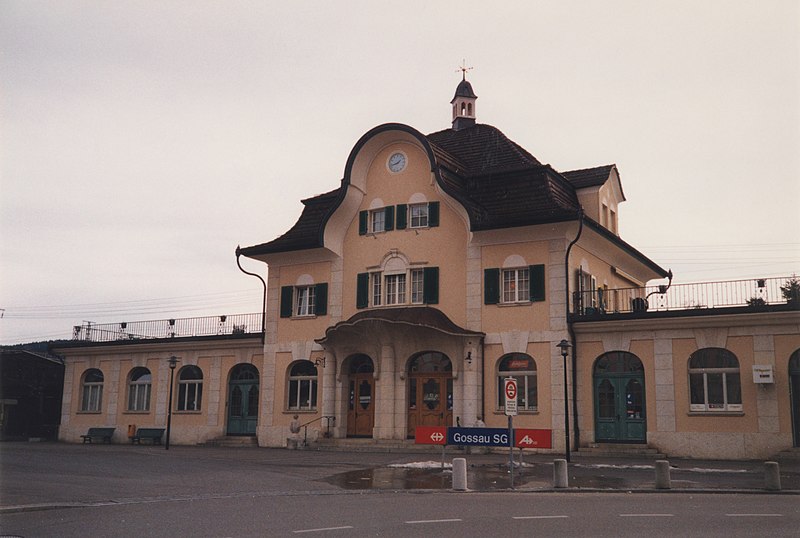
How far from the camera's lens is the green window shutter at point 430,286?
1139 inches

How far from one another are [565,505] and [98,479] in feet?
32.0

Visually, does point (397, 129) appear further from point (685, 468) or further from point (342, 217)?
point (685, 468)

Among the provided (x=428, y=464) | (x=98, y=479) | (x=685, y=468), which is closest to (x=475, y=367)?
(x=428, y=464)

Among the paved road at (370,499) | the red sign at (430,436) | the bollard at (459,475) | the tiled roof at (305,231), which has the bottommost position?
the paved road at (370,499)

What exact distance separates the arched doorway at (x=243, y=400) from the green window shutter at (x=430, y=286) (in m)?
8.15

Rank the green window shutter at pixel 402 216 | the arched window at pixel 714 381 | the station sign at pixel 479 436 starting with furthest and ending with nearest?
the green window shutter at pixel 402 216, the arched window at pixel 714 381, the station sign at pixel 479 436

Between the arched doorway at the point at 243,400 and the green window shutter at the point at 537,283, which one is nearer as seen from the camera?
the green window shutter at the point at 537,283

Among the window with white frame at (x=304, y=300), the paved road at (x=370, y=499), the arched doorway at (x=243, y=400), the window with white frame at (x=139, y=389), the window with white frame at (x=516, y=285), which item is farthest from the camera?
the window with white frame at (x=139, y=389)

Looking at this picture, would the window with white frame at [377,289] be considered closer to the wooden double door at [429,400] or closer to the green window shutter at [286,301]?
the wooden double door at [429,400]

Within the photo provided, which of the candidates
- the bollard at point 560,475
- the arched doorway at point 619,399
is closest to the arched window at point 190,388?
the arched doorway at point 619,399

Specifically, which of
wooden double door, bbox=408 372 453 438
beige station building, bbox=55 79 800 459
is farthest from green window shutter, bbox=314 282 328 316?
wooden double door, bbox=408 372 453 438

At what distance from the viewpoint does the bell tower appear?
125ft

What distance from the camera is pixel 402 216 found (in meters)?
30.0

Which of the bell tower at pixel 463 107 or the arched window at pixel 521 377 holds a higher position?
the bell tower at pixel 463 107
